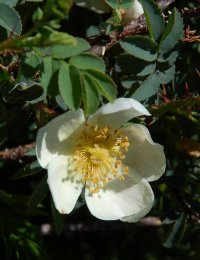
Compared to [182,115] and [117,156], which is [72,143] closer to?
[117,156]

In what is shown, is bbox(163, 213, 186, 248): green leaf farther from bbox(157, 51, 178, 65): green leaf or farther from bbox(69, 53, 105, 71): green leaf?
bbox(69, 53, 105, 71): green leaf

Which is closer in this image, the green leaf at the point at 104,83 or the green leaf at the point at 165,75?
the green leaf at the point at 104,83

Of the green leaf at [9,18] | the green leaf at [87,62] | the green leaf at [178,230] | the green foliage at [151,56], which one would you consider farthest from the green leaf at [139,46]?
the green leaf at [178,230]

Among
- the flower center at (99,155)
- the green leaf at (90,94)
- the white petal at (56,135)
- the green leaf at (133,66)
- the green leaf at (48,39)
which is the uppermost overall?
the green leaf at (48,39)

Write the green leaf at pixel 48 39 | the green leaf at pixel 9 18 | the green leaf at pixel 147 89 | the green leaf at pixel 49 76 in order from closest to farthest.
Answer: the green leaf at pixel 48 39, the green leaf at pixel 49 76, the green leaf at pixel 9 18, the green leaf at pixel 147 89

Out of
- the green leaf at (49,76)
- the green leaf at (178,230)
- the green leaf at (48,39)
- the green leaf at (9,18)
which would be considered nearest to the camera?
the green leaf at (48,39)

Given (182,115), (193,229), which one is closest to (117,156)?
(182,115)

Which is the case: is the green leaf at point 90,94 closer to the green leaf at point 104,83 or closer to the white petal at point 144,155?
the green leaf at point 104,83
